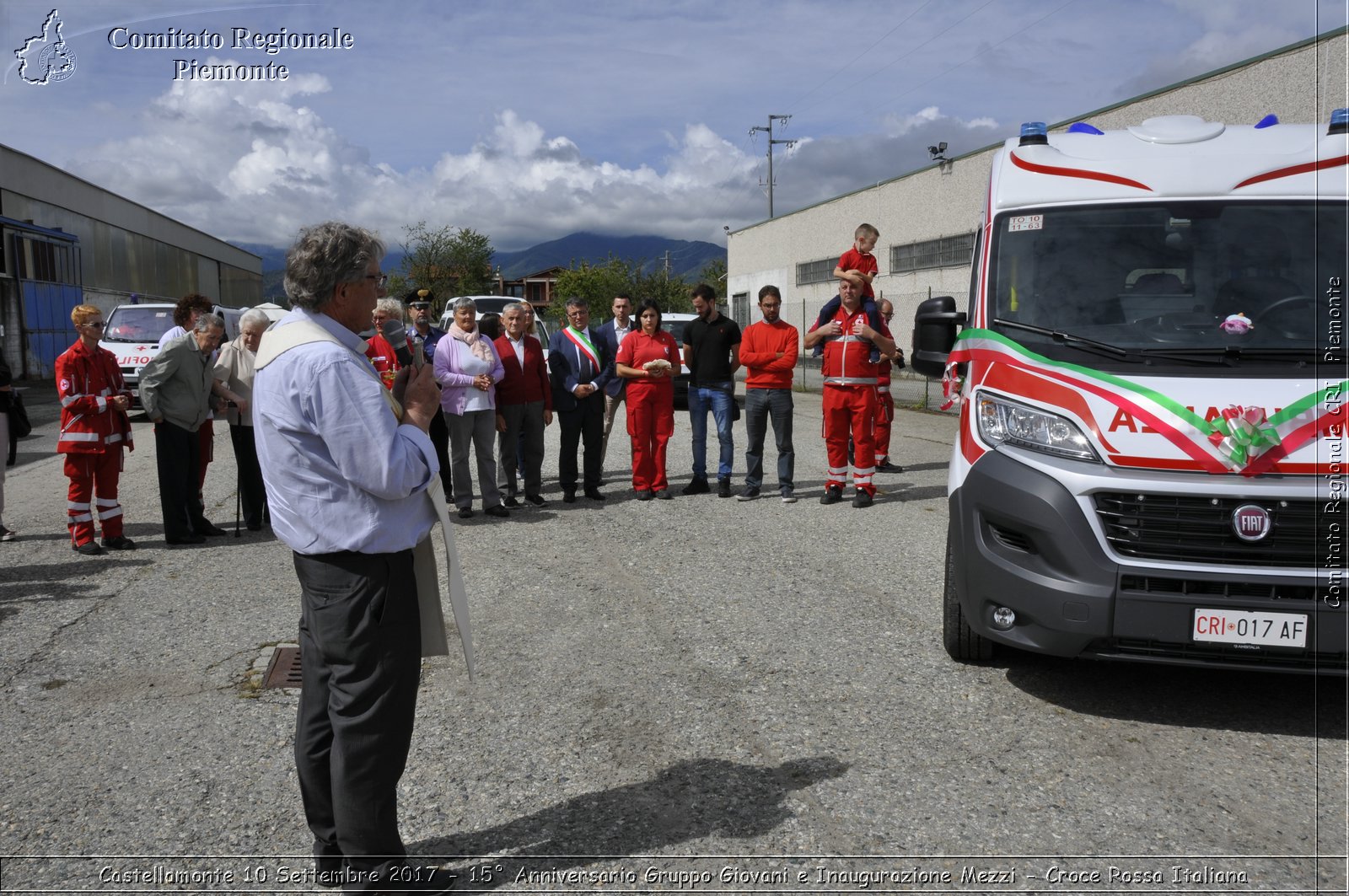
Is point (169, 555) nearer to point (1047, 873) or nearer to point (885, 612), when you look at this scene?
point (885, 612)

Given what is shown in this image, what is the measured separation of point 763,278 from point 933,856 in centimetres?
4253

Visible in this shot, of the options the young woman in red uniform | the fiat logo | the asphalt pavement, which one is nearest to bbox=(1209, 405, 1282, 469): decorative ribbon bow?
the fiat logo

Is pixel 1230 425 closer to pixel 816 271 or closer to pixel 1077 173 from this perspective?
pixel 1077 173

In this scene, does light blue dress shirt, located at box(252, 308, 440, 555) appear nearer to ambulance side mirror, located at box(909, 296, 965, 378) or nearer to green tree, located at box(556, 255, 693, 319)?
ambulance side mirror, located at box(909, 296, 965, 378)

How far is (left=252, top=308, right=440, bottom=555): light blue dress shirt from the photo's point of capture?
2.89 meters

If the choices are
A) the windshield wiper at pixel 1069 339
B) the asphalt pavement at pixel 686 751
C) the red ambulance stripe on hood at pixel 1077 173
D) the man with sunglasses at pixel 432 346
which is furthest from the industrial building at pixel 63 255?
the windshield wiper at pixel 1069 339

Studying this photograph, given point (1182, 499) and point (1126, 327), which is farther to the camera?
point (1126, 327)

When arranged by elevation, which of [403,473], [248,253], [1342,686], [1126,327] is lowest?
[1342,686]

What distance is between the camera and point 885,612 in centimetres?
636

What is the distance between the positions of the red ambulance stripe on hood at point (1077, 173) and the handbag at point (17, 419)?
27.7 feet

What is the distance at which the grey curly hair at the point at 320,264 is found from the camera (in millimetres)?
2996

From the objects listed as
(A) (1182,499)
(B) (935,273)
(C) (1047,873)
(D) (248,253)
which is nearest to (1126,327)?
(A) (1182,499)

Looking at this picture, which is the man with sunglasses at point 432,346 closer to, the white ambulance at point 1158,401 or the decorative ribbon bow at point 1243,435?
the white ambulance at point 1158,401

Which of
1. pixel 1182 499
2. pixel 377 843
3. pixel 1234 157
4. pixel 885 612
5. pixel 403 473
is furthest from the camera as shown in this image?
pixel 885 612
